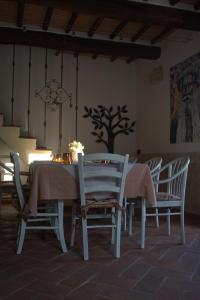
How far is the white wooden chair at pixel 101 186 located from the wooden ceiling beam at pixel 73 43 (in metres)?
4.05

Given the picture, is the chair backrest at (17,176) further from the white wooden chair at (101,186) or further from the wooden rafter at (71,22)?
the wooden rafter at (71,22)

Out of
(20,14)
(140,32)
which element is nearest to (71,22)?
(20,14)

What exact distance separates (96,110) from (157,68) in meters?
1.60

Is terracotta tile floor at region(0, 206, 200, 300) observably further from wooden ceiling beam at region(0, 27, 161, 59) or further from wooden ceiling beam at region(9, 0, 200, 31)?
wooden ceiling beam at region(0, 27, 161, 59)

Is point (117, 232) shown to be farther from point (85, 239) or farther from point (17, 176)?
point (17, 176)

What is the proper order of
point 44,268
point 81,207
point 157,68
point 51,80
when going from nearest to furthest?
point 44,268 < point 81,207 < point 157,68 < point 51,80

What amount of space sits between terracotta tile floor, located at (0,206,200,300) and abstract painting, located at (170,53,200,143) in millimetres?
2408

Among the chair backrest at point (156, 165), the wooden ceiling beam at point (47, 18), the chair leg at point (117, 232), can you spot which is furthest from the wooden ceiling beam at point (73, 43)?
the chair leg at point (117, 232)

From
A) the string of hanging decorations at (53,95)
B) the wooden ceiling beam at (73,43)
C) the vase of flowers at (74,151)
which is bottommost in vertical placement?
the vase of flowers at (74,151)

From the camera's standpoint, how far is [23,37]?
570cm

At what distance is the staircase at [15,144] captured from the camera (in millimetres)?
5789

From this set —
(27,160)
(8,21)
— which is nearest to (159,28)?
(8,21)

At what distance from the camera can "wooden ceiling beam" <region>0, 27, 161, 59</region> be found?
5680mm

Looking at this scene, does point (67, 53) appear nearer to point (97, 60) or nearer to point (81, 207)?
point (97, 60)
